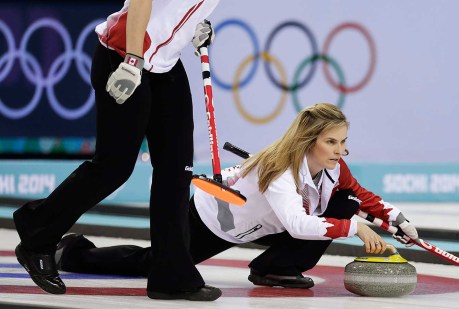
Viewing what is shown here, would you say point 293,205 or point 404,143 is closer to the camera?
point 293,205

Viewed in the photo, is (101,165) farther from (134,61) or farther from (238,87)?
(238,87)

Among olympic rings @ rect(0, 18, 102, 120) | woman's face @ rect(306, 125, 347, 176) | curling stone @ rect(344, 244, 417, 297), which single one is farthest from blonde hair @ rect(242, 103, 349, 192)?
olympic rings @ rect(0, 18, 102, 120)

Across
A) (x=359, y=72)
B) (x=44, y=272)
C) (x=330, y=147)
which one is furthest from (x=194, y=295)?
(x=359, y=72)

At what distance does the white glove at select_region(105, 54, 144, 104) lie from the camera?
137 inches

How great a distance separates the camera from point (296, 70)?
984 cm

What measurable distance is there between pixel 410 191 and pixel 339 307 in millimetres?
5657

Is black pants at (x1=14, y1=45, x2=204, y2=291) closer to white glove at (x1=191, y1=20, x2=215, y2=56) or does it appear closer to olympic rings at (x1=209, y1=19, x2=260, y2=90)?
white glove at (x1=191, y1=20, x2=215, y2=56)

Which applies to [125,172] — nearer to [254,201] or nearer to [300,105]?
[254,201]

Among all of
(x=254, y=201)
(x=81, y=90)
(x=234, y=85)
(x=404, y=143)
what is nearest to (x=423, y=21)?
(x=404, y=143)

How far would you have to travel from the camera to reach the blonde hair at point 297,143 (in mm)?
3984

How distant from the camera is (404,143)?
941 centimetres

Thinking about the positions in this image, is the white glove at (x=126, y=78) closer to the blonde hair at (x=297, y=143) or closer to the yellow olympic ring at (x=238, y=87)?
the blonde hair at (x=297, y=143)

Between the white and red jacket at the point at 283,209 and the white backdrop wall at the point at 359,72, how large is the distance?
5.12m

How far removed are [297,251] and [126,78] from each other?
1.13m
